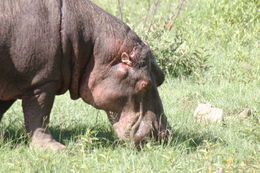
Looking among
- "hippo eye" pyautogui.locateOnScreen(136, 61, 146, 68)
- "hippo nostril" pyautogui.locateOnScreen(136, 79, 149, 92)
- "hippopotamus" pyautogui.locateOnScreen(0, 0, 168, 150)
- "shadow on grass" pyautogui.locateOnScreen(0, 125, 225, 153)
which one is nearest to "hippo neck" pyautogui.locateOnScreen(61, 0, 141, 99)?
"hippopotamus" pyautogui.locateOnScreen(0, 0, 168, 150)

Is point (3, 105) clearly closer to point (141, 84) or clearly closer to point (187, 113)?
point (141, 84)

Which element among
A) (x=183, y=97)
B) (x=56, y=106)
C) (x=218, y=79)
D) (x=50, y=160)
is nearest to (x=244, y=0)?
(x=218, y=79)

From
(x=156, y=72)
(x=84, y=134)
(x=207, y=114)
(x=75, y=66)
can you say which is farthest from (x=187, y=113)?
(x=75, y=66)

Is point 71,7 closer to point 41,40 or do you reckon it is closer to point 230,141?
point 41,40

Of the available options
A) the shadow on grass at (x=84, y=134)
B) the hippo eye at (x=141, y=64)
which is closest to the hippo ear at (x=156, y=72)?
the hippo eye at (x=141, y=64)

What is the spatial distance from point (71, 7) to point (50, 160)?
4.26ft

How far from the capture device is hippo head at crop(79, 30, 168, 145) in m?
5.83

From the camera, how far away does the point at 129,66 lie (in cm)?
587

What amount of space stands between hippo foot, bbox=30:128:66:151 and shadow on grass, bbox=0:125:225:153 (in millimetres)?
130

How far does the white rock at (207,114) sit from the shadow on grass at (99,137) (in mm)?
452

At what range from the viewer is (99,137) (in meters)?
6.22

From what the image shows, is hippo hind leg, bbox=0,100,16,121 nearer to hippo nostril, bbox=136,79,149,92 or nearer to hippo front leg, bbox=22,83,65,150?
hippo front leg, bbox=22,83,65,150

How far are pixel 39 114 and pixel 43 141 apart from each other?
0.71 ft

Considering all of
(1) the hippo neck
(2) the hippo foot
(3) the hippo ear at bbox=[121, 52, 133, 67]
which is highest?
(1) the hippo neck
